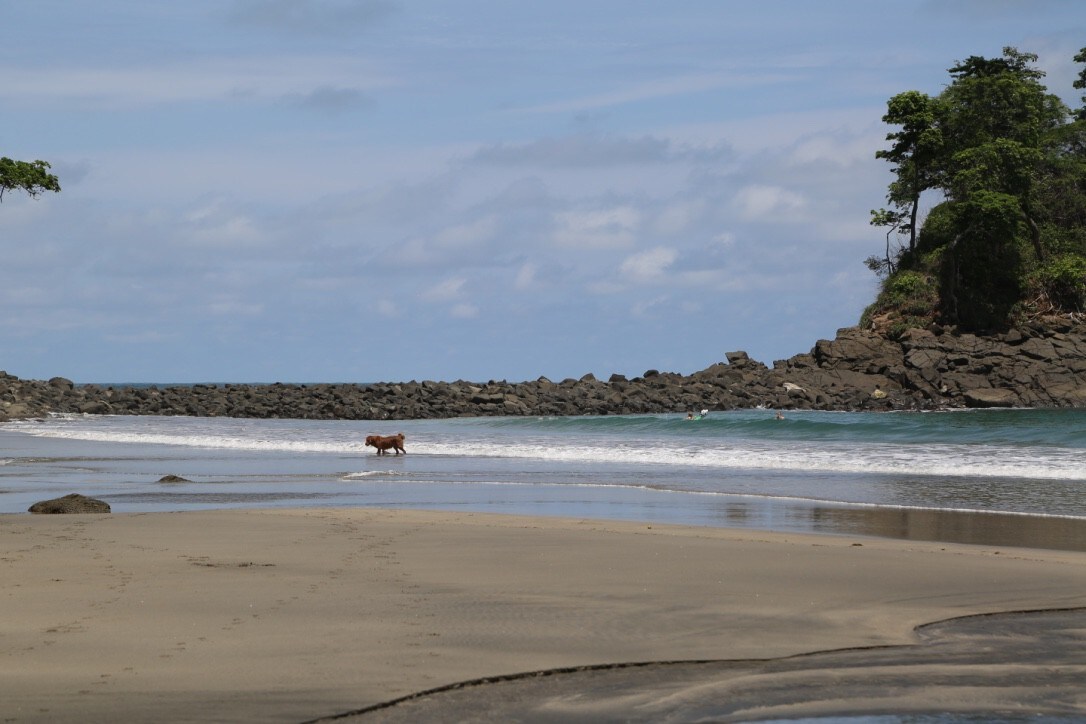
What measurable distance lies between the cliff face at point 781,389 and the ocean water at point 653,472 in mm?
7298

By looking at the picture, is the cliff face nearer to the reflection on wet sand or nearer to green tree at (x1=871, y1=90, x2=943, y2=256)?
green tree at (x1=871, y1=90, x2=943, y2=256)

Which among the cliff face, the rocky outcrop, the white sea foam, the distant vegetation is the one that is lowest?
the rocky outcrop

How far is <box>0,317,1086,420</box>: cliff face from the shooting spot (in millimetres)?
44781

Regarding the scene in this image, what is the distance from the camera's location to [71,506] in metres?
12.9

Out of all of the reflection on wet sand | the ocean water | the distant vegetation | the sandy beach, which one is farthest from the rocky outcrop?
the distant vegetation

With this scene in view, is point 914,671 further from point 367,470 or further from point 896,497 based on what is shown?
point 367,470

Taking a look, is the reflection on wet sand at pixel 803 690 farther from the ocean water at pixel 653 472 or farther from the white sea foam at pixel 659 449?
the white sea foam at pixel 659 449

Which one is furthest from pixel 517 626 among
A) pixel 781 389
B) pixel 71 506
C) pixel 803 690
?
pixel 781 389

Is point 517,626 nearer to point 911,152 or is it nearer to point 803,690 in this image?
point 803,690

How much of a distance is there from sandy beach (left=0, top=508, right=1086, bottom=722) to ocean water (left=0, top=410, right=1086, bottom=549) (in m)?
3.60

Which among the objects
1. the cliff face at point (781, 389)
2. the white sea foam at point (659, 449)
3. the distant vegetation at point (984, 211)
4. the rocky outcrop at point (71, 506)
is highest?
the distant vegetation at point (984, 211)

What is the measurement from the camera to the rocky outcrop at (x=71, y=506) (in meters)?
12.8

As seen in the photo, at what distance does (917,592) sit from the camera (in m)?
7.93

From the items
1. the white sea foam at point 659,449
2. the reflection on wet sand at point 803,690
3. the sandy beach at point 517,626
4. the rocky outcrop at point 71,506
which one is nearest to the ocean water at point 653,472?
the white sea foam at point 659,449
